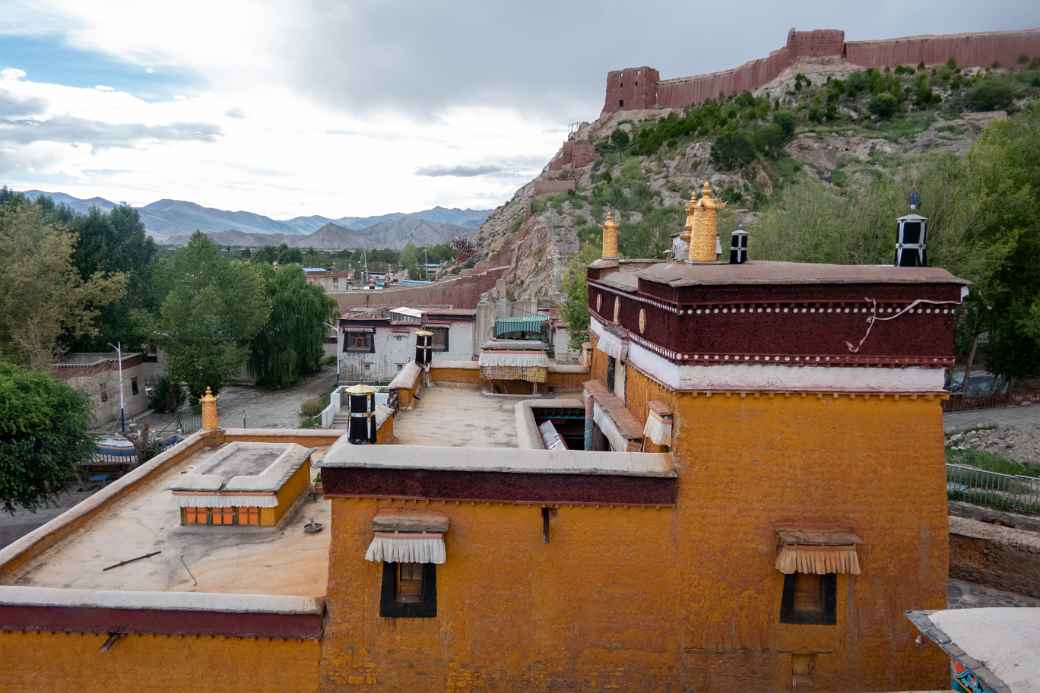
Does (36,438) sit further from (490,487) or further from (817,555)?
(817,555)

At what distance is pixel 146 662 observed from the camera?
8320 mm

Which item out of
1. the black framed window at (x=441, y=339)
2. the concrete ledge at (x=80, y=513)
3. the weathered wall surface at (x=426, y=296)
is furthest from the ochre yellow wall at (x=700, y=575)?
the weathered wall surface at (x=426, y=296)

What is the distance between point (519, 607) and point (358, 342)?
106ft

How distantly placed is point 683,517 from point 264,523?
23.4 ft

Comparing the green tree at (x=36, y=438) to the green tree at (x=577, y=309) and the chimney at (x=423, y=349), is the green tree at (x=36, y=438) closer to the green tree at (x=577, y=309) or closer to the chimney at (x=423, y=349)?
the chimney at (x=423, y=349)

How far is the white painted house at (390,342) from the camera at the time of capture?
37812 mm

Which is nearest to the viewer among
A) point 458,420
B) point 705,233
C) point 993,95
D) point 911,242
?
point 911,242

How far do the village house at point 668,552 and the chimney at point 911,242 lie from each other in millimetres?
495

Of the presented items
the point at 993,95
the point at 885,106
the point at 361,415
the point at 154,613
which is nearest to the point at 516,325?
the point at 361,415

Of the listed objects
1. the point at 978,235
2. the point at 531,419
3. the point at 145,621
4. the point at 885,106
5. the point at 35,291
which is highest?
the point at 885,106

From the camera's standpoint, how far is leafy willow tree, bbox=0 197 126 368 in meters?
29.7

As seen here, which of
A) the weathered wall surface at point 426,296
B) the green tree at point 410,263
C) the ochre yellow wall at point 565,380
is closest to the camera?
the ochre yellow wall at point 565,380

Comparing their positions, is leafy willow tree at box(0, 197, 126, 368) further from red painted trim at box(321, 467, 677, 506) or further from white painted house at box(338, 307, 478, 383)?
red painted trim at box(321, 467, 677, 506)

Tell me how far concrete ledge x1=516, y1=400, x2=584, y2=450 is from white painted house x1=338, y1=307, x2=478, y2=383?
23.2 meters
